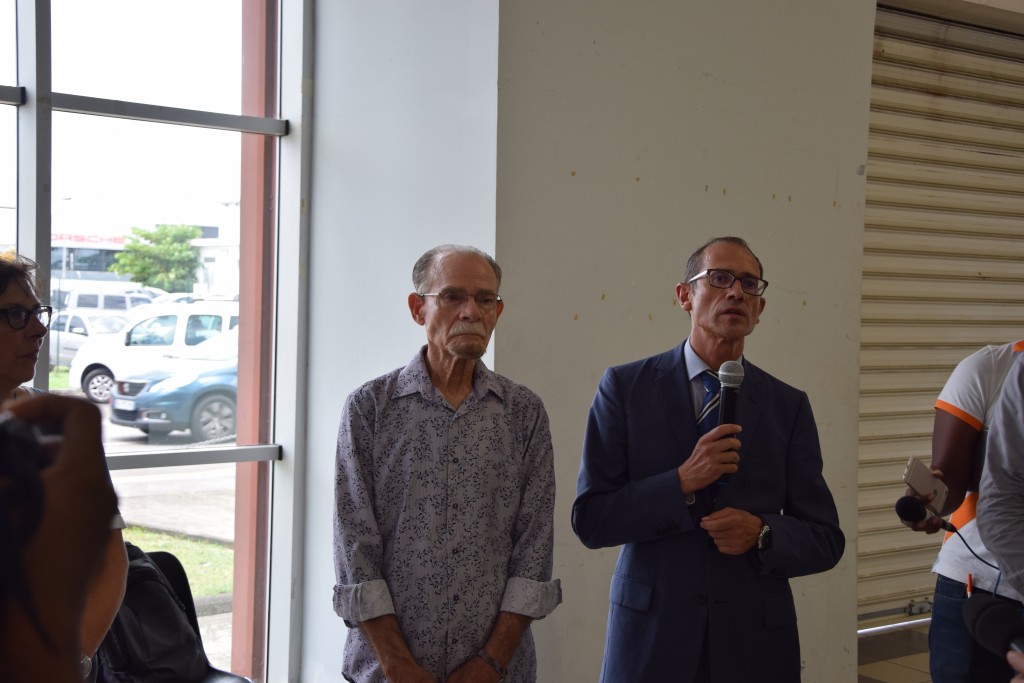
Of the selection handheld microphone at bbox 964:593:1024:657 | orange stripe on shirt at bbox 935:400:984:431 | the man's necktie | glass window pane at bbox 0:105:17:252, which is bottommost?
handheld microphone at bbox 964:593:1024:657

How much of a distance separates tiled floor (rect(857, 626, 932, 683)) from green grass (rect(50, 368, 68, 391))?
4084 millimetres

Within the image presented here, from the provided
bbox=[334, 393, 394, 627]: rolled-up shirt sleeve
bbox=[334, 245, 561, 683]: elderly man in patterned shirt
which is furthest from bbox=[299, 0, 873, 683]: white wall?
bbox=[334, 393, 394, 627]: rolled-up shirt sleeve

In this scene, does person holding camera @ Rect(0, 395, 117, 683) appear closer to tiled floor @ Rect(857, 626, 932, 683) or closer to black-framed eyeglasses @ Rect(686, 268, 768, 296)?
black-framed eyeglasses @ Rect(686, 268, 768, 296)

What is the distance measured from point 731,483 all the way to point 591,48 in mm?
2022

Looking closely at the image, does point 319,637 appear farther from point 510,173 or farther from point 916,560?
point 916,560

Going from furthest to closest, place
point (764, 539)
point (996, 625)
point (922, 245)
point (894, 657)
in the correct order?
point (922, 245), point (894, 657), point (764, 539), point (996, 625)

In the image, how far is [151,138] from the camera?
421cm

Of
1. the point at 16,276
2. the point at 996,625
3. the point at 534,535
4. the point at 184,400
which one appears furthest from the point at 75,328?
the point at 996,625

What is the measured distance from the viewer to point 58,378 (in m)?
3.92

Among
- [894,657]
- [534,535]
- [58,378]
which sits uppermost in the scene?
[58,378]

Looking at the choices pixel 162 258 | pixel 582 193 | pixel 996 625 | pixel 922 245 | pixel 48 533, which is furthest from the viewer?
pixel 922 245

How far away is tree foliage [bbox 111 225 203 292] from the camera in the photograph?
13.8 feet

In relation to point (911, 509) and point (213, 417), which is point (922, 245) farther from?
point (213, 417)

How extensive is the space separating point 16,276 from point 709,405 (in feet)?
5.88
